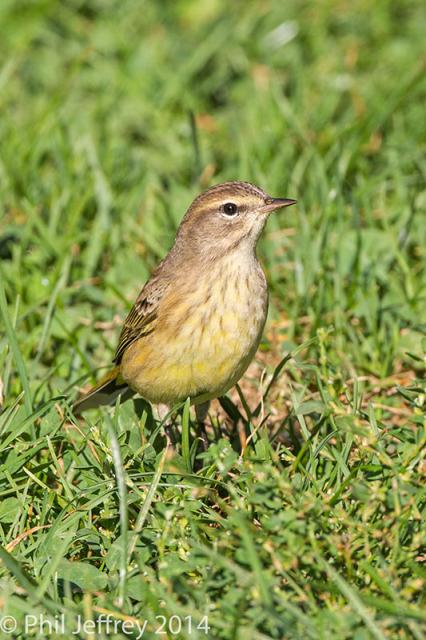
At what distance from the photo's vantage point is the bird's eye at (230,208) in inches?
218

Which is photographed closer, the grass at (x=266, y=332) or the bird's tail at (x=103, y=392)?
the grass at (x=266, y=332)

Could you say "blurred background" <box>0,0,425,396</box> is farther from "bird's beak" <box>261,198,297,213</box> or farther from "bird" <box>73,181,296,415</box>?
"bird's beak" <box>261,198,297,213</box>

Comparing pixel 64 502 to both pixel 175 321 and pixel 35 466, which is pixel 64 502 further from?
pixel 175 321

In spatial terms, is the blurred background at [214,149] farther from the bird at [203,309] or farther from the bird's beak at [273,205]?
the bird's beak at [273,205]

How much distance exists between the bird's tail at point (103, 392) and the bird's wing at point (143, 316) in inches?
4.4

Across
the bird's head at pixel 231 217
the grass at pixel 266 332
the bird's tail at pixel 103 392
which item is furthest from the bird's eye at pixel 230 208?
the bird's tail at pixel 103 392

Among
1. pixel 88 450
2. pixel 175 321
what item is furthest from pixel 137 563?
pixel 175 321

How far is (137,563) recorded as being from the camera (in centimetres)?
421

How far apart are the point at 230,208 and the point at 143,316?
79cm

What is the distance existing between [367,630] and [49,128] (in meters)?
5.88

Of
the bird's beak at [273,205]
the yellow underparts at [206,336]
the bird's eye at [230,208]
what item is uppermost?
the bird's eye at [230,208]

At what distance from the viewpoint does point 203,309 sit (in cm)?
520

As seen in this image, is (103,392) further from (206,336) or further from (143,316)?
(206,336)

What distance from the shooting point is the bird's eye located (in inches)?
218
